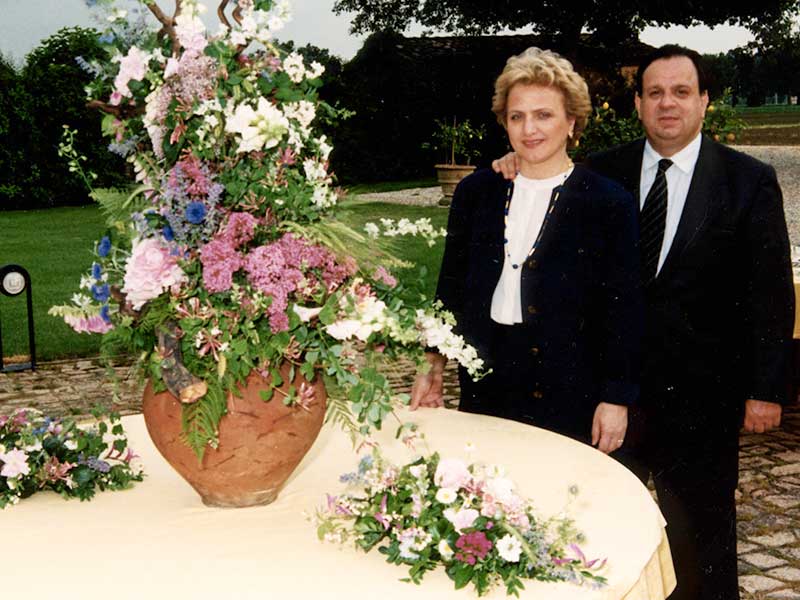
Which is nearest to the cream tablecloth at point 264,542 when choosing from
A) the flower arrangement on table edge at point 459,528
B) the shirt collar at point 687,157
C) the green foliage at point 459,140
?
the flower arrangement on table edge at point 459,528

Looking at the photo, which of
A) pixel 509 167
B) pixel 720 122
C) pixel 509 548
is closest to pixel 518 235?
pixel 509 167

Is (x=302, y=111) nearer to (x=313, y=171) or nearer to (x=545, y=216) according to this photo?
(x=313, y=171)

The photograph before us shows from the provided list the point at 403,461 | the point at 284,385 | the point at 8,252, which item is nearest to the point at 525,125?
the point at 403,461

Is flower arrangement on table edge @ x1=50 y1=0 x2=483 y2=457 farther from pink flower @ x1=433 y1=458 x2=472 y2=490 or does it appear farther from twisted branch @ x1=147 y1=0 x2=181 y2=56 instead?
pink flower @ x1=433 y1=458 x2=472 y2=490

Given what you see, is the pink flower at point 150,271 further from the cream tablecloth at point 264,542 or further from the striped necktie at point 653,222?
the striped necktie at point 653,222

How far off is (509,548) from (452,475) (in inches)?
9.0

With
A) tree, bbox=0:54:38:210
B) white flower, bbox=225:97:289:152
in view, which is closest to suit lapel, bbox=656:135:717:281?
white flower, bbox=225:97:289:152

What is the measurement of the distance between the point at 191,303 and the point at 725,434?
2.34m

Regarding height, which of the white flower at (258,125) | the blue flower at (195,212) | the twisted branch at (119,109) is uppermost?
Answer: the twisted branch at (119,109)

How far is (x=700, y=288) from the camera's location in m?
3.52

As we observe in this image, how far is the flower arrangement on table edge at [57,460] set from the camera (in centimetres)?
247

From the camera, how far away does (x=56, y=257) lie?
1506 centimetres

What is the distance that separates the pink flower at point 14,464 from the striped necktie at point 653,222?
2.24m

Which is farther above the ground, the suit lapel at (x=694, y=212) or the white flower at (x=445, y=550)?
the suit lapel at (x=694, y=212)
